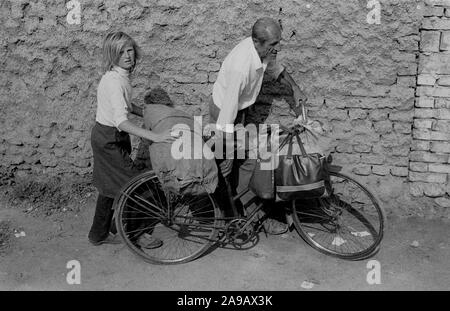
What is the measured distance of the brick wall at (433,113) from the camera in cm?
491

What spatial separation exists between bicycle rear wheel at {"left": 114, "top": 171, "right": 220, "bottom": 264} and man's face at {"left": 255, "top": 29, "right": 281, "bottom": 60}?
125 centimetres

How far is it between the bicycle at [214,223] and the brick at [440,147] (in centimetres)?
78

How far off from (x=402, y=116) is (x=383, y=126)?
7.4 inches

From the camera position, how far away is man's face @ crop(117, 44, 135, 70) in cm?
447

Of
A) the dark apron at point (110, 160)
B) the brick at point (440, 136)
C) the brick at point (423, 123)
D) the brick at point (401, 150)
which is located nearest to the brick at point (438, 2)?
the brick at point (423, 123)

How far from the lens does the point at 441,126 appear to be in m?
5.13

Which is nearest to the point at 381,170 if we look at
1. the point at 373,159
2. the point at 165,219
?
the point at 373,159

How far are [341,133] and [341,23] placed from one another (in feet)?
3.26

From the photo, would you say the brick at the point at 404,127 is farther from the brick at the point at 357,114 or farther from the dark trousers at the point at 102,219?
the dark trousers at the point at 102,219

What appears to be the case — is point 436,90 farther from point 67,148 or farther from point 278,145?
point 67,148

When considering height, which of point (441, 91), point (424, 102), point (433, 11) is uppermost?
point (433, 11)

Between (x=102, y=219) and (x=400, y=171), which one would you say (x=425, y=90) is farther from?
(x=102, y=219)

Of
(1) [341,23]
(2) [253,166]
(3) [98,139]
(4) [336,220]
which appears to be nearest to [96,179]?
Result: (3) [98,139]

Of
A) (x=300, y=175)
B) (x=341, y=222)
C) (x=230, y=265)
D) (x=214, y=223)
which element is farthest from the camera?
(x=341, y=222)
